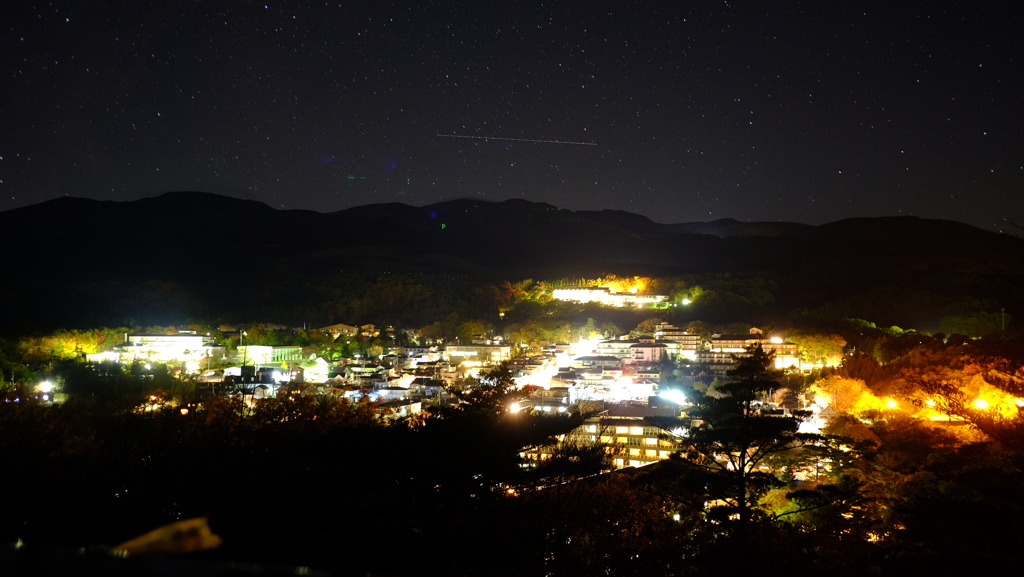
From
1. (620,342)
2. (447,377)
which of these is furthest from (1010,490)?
(620,342)

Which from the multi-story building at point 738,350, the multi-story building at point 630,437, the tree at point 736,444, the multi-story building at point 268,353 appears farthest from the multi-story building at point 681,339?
the tree at point 736,444

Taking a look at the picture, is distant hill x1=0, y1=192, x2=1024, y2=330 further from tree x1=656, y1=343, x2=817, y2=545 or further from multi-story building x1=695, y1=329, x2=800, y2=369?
tree x1=656, y1=343, x2=817, y2=545

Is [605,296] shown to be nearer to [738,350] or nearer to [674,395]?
[738,350]

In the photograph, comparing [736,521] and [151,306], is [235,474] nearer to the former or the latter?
[736,521]

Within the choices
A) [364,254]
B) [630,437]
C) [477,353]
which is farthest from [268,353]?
[364,254]

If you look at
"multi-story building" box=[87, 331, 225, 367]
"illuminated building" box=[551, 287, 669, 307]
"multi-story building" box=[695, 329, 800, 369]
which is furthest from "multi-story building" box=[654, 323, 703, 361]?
"multi-story building" box=[87, 331, 225, 367]
